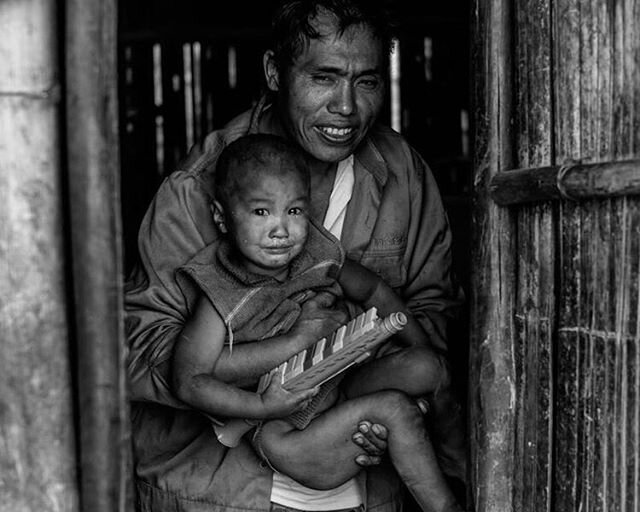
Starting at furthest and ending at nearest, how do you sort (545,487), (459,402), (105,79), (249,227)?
(459,402) < (249,227) < (545,487) < (105,79)

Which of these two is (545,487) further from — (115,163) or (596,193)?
(115,163)

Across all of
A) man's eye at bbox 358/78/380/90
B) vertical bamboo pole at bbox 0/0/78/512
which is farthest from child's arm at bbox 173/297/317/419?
man's eye at bbox 358/78/380/90

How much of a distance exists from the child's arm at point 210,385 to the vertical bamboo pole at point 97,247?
0.47m

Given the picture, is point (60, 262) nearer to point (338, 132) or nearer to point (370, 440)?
point (370, 440)

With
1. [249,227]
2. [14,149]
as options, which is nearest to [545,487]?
[249,227]

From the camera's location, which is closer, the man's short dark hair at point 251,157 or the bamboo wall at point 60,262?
the bamboo wall at point 60,262

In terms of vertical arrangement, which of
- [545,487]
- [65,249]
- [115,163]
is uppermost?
[115,163]

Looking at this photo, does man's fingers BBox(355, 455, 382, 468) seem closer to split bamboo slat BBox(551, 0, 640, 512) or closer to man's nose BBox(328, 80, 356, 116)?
split bamboo slat BBox(551, 0, 640, 512)

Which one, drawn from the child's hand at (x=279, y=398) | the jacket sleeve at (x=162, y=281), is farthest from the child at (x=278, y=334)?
the jacket sleeve at (x=162, y=281)

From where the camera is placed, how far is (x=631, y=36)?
2.19 meters

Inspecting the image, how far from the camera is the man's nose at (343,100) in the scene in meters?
3.06

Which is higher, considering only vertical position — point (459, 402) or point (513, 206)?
point (513, 206)

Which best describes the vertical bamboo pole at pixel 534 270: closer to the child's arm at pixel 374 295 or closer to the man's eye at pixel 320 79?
the child's arm at pixel 374 295

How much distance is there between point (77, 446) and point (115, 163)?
22.6 inches
